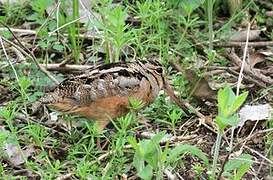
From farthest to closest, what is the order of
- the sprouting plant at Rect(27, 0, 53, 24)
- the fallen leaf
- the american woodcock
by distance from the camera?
the sprouting plant at Rect(27, 0, 53, 24), the fallen leaf, the american woodcock

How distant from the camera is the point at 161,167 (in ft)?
9.98

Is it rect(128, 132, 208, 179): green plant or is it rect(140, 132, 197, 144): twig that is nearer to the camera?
rect(128, 132, 208, 179): green plant

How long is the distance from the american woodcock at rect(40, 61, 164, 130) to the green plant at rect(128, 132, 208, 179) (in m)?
0.41

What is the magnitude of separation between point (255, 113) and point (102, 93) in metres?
0.83

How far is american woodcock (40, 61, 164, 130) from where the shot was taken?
3.42 metres

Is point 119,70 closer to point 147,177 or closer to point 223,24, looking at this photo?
point 147,177

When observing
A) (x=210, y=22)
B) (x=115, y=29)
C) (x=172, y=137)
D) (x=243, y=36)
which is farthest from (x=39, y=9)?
(x=243, y=36)

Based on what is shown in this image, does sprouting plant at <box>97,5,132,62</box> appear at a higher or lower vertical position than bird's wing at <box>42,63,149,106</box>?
higher

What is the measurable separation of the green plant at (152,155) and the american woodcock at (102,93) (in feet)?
1.34

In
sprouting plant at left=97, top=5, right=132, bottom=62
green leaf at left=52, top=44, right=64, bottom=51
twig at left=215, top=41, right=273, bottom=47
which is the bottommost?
twig at left=215, top=41, right=273, bottom=47

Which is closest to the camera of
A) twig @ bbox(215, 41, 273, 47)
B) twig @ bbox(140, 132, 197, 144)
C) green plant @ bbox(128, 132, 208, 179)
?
green plant @ bbox(128, 132, 208, 179)

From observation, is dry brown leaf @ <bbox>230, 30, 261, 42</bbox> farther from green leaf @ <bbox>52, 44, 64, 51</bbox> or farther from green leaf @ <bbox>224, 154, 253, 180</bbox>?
green leaf @ <bbox>224, 154, 253, 180</bbox>

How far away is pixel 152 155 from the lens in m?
3.02

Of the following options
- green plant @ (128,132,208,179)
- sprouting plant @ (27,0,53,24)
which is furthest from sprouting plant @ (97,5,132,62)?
green plant @ (128,132,208,179)
